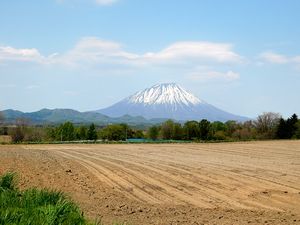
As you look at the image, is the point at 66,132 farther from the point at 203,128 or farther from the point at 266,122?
the point at 266,122

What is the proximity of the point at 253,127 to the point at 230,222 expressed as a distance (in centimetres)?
9297

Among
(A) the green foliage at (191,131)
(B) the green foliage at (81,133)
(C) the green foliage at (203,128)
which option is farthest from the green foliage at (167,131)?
(B) the green foliage at (81,133)

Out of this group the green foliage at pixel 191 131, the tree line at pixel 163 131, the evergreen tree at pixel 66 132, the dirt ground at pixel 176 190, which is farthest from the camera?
the evergreen tree at pixel 66 132

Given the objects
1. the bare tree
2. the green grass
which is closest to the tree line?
the bare tree

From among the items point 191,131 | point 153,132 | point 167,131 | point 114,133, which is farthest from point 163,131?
point 114,133

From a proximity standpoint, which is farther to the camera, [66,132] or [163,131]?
[163,131]

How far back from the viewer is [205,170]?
25422mm

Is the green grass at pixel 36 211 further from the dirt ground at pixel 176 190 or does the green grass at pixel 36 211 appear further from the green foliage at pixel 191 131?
the green foliage at pixel 191 131

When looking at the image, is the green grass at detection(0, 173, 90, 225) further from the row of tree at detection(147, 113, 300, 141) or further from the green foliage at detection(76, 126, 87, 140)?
the green foliage at detection(76, 126, 87, 140)

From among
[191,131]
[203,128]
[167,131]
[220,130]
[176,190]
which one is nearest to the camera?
[176,190]

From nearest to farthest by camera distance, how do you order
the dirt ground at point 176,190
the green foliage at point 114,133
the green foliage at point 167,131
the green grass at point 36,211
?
the green grass at point 36,211, the dirt ground at point 176,190, the green foliage at point 114,133, the green foliage at point 167,131

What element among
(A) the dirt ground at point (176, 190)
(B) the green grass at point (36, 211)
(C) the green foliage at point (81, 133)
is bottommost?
(A) the dirt ground at point (176, 190)

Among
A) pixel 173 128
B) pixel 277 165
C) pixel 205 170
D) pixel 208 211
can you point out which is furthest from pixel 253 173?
pixel 173 128

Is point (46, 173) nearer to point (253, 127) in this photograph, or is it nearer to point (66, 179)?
point (66, 179)
